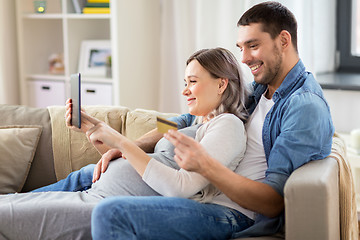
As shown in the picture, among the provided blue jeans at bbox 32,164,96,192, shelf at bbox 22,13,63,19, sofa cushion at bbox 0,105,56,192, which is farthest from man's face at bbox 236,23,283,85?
shelf at bbox 22,13,63,19

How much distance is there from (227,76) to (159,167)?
1.41 ft

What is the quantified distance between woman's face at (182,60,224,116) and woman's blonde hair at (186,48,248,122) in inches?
0.7

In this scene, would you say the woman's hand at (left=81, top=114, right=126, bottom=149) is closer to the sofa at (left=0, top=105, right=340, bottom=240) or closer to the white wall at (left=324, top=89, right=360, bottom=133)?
the sofa at (left=0, top=105, right=340, bottom=240)

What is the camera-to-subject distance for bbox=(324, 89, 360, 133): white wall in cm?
325

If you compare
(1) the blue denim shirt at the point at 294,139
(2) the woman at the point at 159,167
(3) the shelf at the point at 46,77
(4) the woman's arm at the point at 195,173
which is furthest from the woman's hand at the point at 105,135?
Answer: (3) the shelf at the point at 46,77

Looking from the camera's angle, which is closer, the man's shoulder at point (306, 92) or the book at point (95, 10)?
the man's shoulder at point (306, 92)

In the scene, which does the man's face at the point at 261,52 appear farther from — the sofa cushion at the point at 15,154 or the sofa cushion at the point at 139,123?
the sofa cushion at the point at 15,154

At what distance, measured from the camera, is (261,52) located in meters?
1.98

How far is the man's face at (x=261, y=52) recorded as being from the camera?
77.6 inches

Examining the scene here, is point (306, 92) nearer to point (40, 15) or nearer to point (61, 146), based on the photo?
point (61, 146)

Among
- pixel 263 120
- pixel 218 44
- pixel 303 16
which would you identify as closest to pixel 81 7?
pixel 218 44

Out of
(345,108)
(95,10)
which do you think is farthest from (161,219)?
(95,10)

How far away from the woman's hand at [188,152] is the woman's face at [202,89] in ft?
1.09

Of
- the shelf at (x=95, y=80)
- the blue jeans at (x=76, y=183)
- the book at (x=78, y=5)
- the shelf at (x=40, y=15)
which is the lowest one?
the blue jeans at (x=76, y=183)
